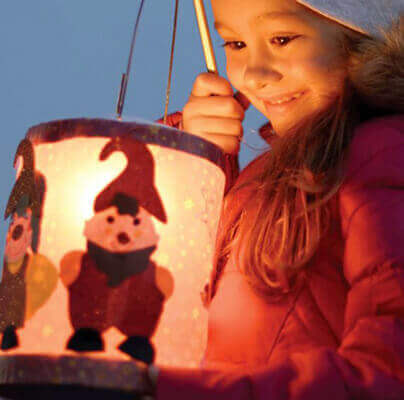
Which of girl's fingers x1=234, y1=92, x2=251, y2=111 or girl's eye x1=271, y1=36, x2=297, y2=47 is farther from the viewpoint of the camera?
girl's fingers x1=234, y1=92, x2=251, y2=111

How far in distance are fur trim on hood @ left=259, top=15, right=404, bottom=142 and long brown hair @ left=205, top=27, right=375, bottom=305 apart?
2 centimetres

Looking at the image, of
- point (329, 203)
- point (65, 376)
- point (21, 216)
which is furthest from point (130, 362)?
point (329, 203)

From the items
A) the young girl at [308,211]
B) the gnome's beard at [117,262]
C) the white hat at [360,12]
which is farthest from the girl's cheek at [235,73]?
the gnome's beard at [117,262]

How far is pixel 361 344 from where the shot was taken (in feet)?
2.17

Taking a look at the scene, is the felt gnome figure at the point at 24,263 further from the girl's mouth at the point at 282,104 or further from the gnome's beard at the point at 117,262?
the girl's mouth at the point at 282,104

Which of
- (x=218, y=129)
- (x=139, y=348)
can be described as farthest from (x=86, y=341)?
(x=218, y=129)

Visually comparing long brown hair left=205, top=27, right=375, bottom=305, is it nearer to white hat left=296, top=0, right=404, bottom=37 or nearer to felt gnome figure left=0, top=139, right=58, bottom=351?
white hat left=296, top=0, right=404, bottom=37

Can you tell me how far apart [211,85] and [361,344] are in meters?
0.56

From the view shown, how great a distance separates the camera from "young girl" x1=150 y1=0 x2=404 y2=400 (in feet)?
2.13

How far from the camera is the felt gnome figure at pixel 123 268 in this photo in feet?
2.22

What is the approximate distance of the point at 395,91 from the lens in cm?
91

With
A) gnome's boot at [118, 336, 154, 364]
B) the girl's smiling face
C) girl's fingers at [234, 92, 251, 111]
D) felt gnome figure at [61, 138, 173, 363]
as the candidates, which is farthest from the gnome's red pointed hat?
girl's fingers at [234, 92, 251, 111]

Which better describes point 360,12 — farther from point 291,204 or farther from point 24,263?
point 24,263

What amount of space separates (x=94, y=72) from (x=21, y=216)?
2768 centimetres
